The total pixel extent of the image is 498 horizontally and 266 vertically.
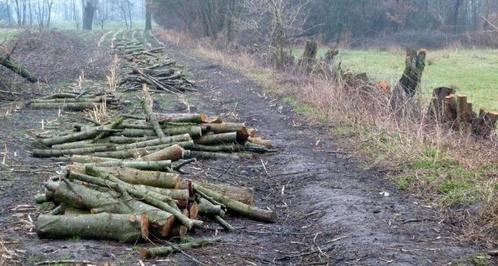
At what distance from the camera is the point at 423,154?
339 inches

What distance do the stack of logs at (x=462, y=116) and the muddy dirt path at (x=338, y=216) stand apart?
174cm

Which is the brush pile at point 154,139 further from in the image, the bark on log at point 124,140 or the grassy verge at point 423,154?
the grassy verge at point 423,154

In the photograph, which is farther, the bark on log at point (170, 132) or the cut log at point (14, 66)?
the cut log at point (14, 66)

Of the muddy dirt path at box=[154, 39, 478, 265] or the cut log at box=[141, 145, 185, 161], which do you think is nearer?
the muddy dirt path at box=[154, 39, 478, 265]

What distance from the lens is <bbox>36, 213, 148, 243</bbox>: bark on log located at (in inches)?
225

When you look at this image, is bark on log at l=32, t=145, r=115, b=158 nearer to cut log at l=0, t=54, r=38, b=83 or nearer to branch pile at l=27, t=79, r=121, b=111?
branch pile at l=27, t=79, r=121, b=111

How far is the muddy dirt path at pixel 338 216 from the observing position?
5.87 meters

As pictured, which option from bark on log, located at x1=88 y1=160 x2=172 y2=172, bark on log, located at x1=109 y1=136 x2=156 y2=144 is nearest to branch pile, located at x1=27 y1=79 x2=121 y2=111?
bark on log, located at x1=109 y1=136 x2=156 y2=144

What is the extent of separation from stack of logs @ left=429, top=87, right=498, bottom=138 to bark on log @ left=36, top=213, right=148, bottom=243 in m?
Result: 5.53

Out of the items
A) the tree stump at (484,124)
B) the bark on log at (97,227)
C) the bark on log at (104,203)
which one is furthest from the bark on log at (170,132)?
the tree stump at (484,124)

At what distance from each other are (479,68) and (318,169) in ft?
61.1

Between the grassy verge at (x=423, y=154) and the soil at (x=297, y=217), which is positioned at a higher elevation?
the grassy verge at (x=423, y=154)

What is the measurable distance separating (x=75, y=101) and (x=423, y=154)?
8132mm

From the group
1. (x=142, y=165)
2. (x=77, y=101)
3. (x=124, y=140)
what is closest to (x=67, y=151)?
(x=124, y=140)
